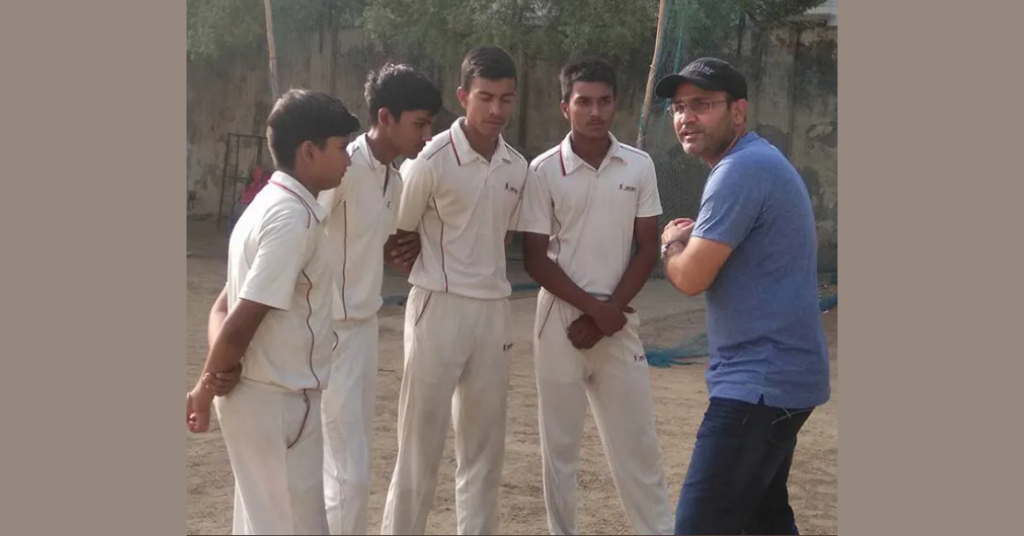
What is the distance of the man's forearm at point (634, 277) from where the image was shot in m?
4.20

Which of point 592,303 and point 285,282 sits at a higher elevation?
point 285,282

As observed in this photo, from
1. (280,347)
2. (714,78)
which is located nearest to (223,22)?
(714,78)

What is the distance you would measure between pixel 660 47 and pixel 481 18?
178 centimetres

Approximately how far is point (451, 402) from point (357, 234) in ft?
2.39

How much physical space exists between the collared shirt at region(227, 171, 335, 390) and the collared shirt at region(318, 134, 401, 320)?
0.60 meters

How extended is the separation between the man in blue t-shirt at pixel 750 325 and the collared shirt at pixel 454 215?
Answer: 869mm

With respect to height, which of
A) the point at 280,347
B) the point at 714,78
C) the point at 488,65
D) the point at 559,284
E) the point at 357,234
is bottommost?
the point at 280,347

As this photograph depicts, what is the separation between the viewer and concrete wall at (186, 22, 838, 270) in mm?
9031

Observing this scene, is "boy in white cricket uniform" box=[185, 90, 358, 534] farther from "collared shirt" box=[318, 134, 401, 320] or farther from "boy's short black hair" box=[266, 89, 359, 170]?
"collared shirt" box=[318, 134, 401, 320]

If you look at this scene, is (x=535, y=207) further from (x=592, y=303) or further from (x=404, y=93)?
(x=404, y=93)

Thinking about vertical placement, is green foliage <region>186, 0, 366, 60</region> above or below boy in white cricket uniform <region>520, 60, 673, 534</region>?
above

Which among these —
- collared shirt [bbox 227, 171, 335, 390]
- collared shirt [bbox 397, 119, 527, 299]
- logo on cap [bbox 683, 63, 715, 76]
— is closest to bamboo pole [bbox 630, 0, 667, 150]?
collared shirt [bbox 397, 119, 527, 299]

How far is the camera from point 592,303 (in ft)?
13.5

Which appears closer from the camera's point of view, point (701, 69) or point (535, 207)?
point (701, 69)
